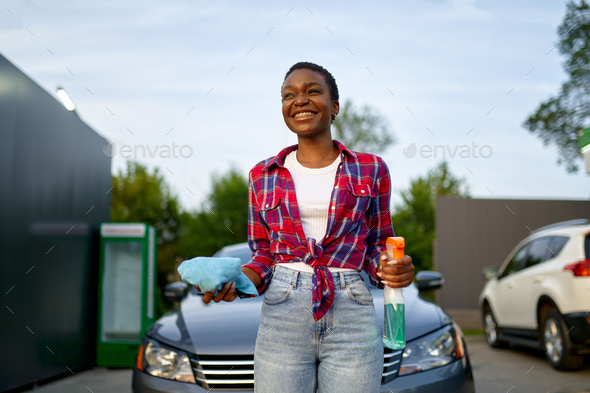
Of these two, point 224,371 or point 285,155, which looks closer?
point 285,155

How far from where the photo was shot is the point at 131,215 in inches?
781

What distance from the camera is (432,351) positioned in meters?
2.97

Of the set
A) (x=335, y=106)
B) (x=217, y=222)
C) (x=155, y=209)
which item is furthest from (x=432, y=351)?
(x=217, y=222)

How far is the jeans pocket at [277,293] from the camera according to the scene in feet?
5.46

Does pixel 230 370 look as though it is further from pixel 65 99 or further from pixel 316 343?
pixel 65 99

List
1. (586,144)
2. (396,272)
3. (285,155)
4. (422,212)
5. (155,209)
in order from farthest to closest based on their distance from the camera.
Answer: (422,212), (155,209), (586,144), (285,155), (396,272)

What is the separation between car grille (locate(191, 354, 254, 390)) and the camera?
2.81 meters

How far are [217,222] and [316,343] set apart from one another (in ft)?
63.4

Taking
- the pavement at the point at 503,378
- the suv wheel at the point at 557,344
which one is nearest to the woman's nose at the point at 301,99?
the pavement at the point at 503,378

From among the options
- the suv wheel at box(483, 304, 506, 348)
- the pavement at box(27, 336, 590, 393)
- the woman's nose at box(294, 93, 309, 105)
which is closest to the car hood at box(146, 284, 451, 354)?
the woman's nose at box(294, 93, 309, 105)

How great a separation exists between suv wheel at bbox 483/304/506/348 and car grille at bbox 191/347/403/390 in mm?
5831

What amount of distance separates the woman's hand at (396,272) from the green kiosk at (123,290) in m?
6.42

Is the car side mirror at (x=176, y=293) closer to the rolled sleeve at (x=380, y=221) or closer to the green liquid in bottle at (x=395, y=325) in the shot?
the rolled sleeve at (x=380, y=221)

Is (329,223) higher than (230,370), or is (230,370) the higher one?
(329,223)
